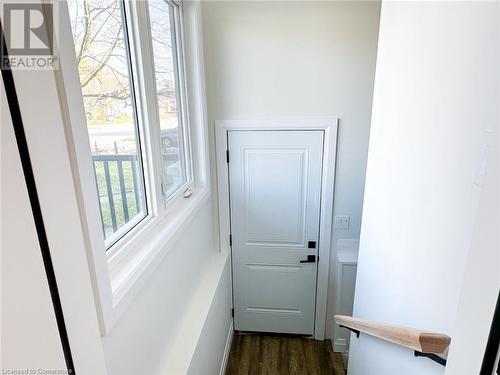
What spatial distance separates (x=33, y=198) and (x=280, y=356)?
113 inches

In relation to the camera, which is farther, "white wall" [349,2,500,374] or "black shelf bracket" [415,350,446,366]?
"black shelf bracket" [415,350,446,366]

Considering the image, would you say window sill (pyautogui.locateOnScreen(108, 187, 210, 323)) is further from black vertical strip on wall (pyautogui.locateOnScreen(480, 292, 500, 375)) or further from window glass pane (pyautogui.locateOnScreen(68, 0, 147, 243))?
black vertical strip on wall (pyautogui.locateOnScreen(480, 292, 500, 375))

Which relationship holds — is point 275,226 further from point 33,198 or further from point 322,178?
point 33,198

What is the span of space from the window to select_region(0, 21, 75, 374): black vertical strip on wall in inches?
24.3

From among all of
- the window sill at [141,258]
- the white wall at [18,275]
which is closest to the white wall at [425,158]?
the white wall at [18,275]

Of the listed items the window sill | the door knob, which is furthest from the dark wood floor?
the window sill

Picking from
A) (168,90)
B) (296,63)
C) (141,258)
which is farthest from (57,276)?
(296,63)

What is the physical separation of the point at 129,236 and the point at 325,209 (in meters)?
1.75

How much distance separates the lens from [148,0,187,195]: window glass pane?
1.64 m

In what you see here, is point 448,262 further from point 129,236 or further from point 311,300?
point 311,300

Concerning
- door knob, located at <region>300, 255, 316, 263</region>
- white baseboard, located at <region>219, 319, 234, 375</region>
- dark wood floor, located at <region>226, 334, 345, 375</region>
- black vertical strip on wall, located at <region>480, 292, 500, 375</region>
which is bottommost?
dark wood floor, located at <region>226, 334, 345, 375</region>

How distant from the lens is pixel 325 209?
8.50 feet

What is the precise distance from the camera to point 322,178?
99.7 inches

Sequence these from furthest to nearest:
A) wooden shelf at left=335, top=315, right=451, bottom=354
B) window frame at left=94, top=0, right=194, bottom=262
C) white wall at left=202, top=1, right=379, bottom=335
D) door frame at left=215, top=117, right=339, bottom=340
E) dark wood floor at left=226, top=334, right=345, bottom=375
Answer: dark wood floor at left=226, top=334, right=345, bottom=375 → door frame at left=215, top=117, right=339, bottom=340 → white wall at left=202, top=1, right=379, bottom=335 → window frame at left=94, top=0, right=194, bottom=262 → wooden shelf at left=335, top=315, right=451, bottom=354
